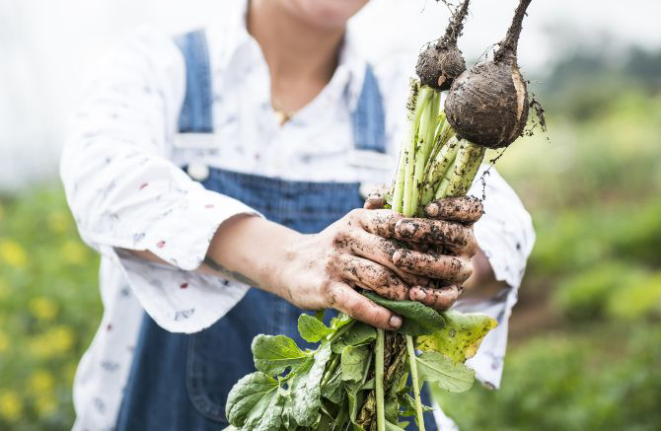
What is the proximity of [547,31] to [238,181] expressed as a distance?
16.9 meters

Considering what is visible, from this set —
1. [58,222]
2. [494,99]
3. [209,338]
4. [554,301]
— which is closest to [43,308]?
[58,222]

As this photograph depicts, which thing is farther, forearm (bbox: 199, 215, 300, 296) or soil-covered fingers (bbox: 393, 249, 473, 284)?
forearm (bbox: 199, 215, 300, 296)

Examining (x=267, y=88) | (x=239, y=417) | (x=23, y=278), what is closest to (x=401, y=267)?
(x=239, y=417)

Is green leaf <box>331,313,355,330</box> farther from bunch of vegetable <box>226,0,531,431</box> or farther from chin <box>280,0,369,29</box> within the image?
chin <box>280,0,369,29</box>

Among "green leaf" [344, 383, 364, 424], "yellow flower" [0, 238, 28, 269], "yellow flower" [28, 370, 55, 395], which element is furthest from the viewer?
"yellow flower" [0, 238, 28, 269]

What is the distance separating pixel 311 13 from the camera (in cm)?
144

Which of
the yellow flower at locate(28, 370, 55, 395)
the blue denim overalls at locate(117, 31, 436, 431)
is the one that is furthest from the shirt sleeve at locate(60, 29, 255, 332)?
the yellow flower at locate(28, 370, 55, 395)

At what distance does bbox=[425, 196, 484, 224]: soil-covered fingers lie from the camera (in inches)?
40.5

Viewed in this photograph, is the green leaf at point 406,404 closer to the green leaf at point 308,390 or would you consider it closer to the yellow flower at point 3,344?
the green leaf at point 308,390

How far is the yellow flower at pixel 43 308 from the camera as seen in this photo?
383 centimetres

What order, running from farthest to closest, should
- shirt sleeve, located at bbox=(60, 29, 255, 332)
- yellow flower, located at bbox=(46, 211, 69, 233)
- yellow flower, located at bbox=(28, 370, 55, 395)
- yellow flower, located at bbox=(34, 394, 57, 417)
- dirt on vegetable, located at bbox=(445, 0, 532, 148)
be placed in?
yellow flower, located at bbox=(46, 211, 69, 233) → yellow flower, located at bbox=(28, 370, 55, 395) → yellow flower, located at bbox=(34, 394, 57, 417) → shirt sleeve, located at bbox=(60, 29, 255, 332) → dirt on vegetable, located at bbox=(445, 0, 532, 148)

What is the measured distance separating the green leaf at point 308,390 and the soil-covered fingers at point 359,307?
82mm

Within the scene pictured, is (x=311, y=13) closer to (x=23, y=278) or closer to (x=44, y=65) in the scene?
(x=23, y=278)

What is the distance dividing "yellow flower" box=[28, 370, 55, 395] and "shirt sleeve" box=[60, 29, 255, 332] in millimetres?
2245
